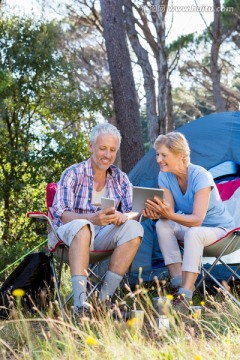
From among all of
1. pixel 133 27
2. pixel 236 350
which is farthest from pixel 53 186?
pixel 133 27

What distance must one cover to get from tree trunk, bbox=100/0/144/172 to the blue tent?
242 centimetres

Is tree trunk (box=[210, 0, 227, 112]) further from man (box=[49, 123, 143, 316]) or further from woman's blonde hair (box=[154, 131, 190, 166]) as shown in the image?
man (box=[49, 123, 143, 316])

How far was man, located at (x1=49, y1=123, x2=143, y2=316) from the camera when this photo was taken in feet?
10.3

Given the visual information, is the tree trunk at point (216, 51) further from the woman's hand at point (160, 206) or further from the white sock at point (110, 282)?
the white sock at point (110, 282)

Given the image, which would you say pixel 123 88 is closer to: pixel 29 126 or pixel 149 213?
pixel 29 126

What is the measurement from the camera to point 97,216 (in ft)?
10.7

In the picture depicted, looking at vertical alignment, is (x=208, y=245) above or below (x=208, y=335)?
above

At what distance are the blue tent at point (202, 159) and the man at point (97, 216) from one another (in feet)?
2.59

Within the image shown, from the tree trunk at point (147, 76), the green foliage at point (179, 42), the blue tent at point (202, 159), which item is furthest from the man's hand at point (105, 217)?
the green foliage at point (179, 42)

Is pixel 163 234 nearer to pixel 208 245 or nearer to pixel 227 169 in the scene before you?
pixel 208 245

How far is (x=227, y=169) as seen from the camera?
4.52 metres

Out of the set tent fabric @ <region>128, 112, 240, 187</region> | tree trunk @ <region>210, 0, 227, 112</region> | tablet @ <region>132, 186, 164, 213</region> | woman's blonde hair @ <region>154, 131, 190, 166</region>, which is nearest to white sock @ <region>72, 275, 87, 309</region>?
tablet @ <region>132, 186, 164, 213</region>

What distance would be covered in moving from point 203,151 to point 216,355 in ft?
8.33

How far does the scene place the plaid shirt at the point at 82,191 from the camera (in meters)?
3.44
